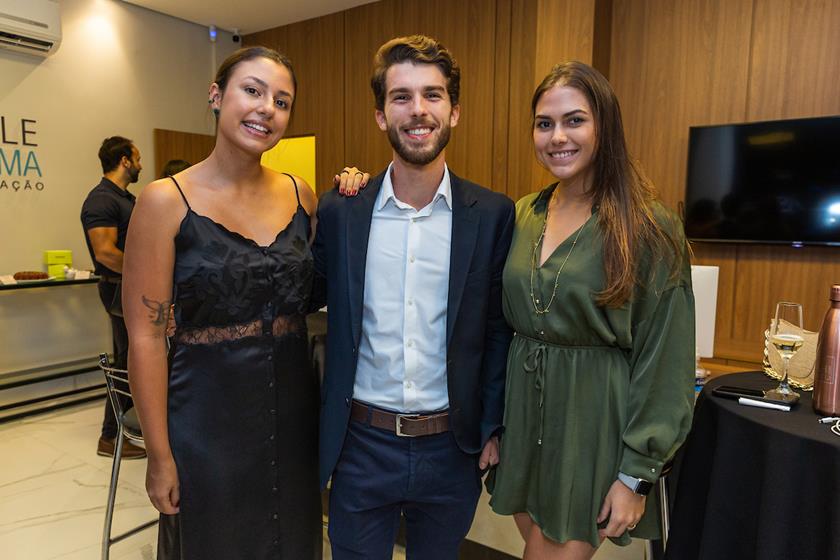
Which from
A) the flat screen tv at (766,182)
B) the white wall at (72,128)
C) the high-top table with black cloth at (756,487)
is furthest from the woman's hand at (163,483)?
the white wall at (72,128)

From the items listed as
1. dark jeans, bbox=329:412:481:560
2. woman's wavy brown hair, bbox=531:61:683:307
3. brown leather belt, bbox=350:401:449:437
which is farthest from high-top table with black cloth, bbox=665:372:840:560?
brown leather belt, bbox=350:401:449:437

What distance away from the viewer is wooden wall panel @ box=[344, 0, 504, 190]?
508 cm

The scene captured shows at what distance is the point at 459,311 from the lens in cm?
145

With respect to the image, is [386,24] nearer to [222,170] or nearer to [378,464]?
[222,170]

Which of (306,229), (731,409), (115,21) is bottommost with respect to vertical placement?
(731,409)

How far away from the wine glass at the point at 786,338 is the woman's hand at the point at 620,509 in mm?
610

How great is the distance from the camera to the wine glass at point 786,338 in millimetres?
1645

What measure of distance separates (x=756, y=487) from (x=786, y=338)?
0.47 metres

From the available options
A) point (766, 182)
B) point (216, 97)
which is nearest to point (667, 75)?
point (766, 182)

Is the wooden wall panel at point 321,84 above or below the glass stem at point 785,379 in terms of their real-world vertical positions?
above

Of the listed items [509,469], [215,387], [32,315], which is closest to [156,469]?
[215,387]

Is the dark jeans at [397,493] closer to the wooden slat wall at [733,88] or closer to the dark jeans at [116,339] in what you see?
the dark jeans at [116,339]

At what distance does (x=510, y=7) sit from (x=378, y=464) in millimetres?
4489

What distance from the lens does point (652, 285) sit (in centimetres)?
128
